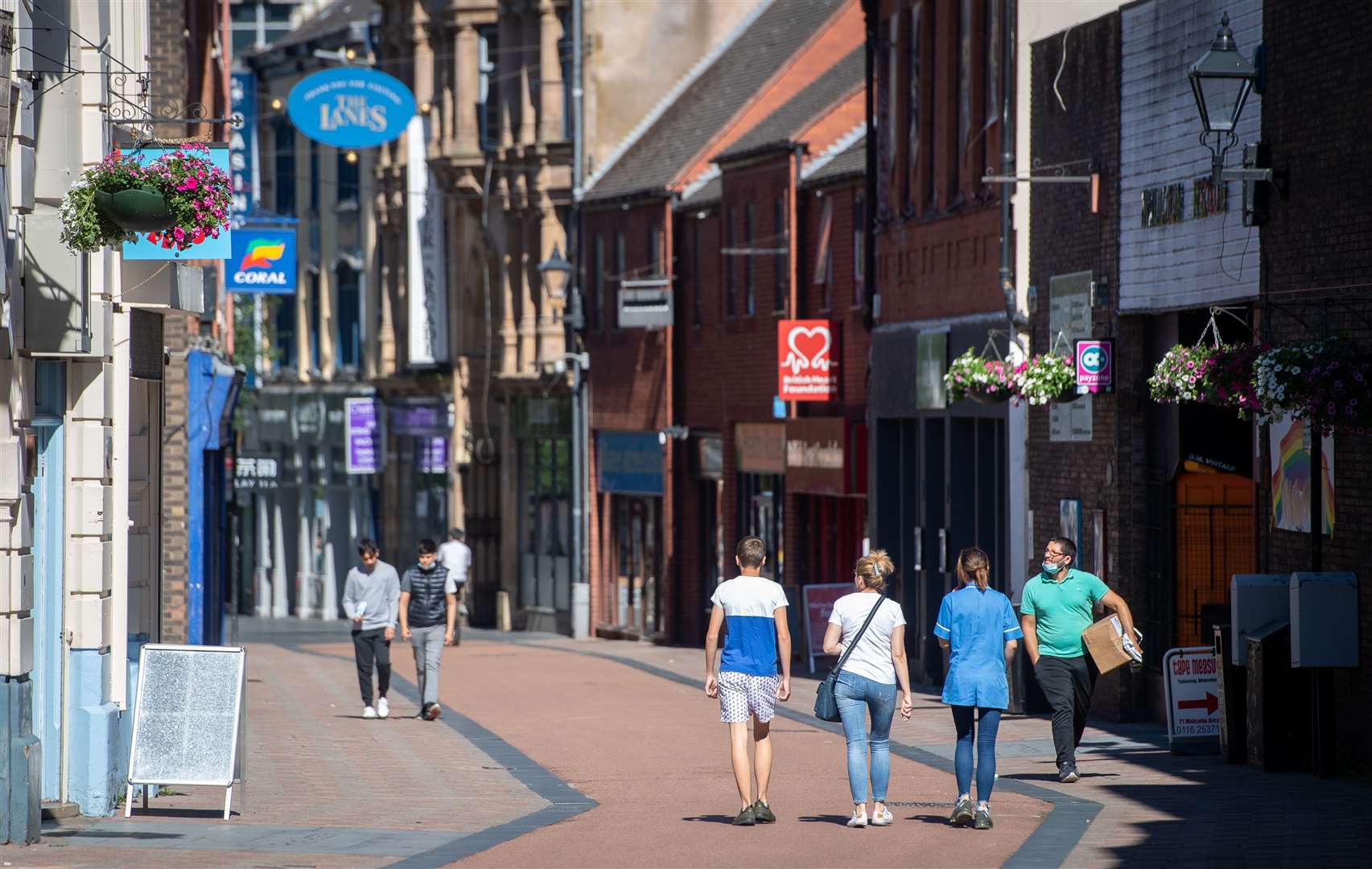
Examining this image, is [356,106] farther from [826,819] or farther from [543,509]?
[826,819]

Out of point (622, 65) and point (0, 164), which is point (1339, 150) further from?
point (622, 65)

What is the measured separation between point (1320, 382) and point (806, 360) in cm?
1696

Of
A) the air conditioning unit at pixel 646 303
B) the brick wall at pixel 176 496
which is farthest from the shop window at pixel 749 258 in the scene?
the brick wall at pixel 176 496

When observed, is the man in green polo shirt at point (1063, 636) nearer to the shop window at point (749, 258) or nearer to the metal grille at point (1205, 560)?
the metal grille at point (1205, 560)

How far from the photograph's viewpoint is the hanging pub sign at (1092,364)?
20781 millimetres

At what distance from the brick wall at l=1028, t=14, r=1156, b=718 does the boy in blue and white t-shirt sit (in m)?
7.44

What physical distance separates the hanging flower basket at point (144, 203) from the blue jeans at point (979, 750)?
203 inches

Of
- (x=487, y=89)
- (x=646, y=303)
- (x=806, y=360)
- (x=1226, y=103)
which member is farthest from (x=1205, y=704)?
(x=487, y=89)

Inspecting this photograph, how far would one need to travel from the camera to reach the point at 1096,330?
21.4 m

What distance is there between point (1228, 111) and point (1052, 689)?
192 inches

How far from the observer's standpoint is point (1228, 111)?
59.0 feet

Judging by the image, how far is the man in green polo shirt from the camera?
16.0m

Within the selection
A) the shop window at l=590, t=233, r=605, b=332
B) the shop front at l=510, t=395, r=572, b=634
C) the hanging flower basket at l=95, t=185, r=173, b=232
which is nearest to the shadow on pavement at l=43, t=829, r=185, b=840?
the hanging flower basket at l=95, t=185, r=173, b=232

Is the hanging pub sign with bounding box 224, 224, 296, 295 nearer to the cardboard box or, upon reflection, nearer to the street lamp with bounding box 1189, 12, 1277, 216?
the street lamp with bounding box 1189, 12, 1277, 216
